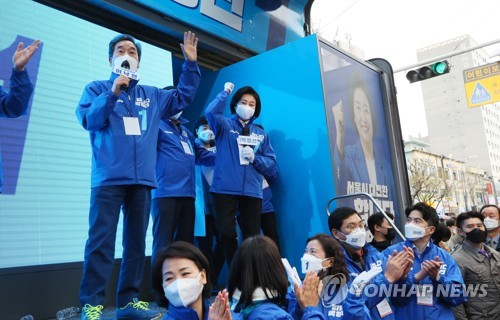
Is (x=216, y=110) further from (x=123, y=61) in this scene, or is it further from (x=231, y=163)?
(x=123, y=61)

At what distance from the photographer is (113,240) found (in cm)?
288

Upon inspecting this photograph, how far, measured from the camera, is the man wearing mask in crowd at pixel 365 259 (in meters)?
2.59

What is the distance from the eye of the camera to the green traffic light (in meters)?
10.6

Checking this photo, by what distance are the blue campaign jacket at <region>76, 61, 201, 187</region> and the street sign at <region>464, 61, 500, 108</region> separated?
1000cm

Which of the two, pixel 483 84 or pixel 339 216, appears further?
pixel 483 84

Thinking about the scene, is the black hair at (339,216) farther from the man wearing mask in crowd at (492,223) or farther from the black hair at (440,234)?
the man wearing mask in crowd at (492,223)

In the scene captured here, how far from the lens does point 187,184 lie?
3.68m

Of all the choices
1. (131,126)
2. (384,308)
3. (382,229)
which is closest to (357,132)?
(382,229)

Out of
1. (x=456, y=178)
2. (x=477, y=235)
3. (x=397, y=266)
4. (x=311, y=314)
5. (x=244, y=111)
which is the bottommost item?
(x=311, y=314)

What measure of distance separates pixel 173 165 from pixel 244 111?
860 millimetres

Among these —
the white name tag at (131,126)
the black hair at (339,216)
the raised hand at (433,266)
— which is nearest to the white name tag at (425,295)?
the raised hand at (433,266)

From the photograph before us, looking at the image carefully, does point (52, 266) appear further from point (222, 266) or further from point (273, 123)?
point (273, 123)

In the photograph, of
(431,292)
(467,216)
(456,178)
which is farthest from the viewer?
(456,178)

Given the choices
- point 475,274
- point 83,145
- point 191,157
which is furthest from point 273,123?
point 475,274
